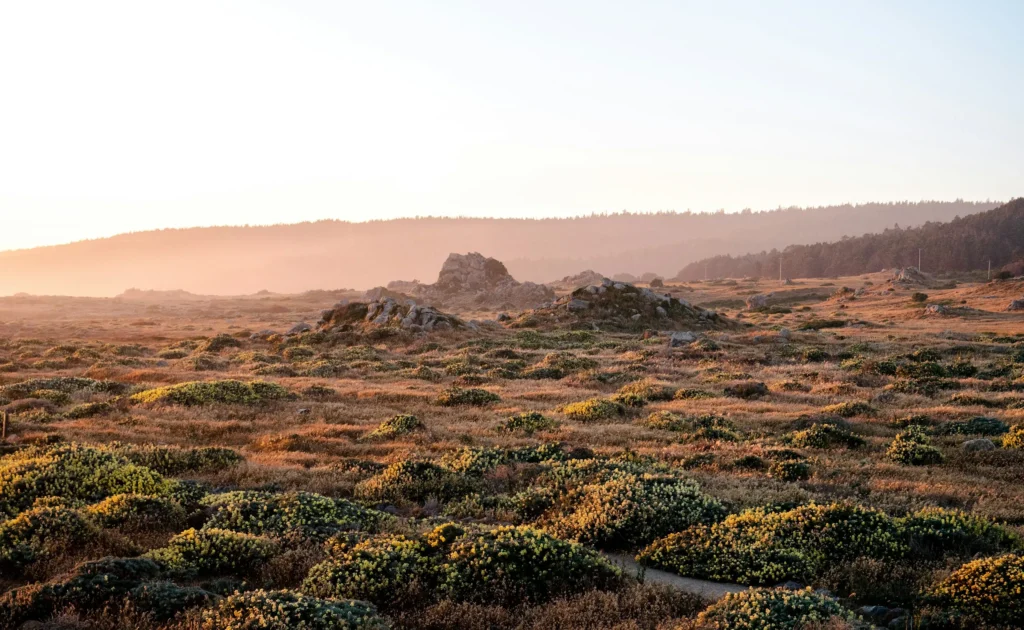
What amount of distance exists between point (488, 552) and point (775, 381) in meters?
22.4

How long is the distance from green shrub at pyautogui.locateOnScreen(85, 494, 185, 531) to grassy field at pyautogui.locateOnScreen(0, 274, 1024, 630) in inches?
1.7

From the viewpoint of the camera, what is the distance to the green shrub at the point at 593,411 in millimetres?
21219

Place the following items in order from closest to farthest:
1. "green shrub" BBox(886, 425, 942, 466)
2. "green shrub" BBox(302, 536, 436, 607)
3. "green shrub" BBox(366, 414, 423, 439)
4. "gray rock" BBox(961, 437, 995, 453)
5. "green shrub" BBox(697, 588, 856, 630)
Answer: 1. "green shrub" BBox(697, 588, 856, 630)
2. "green shrub" BBox(302, 536, 436, 607)
3. "green shrub" BBox(886, 425, 942, 466)
4. "gray rock" BBox(961, 437, 995, 453)
5. "green shrub" BBox(366, 414, 423, 439)

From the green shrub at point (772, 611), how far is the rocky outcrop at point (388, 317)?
43.0 meters

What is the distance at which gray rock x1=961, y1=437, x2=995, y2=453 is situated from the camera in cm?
1589

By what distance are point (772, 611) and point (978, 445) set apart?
1228 centimetres

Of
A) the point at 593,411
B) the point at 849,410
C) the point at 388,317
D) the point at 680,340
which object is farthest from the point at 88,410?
the point at 388,317

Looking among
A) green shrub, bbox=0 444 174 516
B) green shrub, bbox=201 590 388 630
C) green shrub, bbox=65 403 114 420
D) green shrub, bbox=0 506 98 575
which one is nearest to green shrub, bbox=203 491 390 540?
green shrub, bbox=0 506 98 575

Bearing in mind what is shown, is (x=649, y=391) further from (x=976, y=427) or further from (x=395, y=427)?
(x=395, y=427)

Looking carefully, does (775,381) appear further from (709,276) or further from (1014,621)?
(709,276)

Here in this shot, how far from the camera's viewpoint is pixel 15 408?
21953 mm

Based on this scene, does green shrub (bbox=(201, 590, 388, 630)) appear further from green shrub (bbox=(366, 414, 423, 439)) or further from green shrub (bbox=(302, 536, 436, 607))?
green shrub (bbox=(366, 414, 423, 439))

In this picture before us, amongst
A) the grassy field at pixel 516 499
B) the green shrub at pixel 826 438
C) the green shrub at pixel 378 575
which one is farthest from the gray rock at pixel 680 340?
the green shrub at pixel 378 575

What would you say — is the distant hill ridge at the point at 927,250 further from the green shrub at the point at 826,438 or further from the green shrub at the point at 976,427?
the green shrub at the point at 826,438
